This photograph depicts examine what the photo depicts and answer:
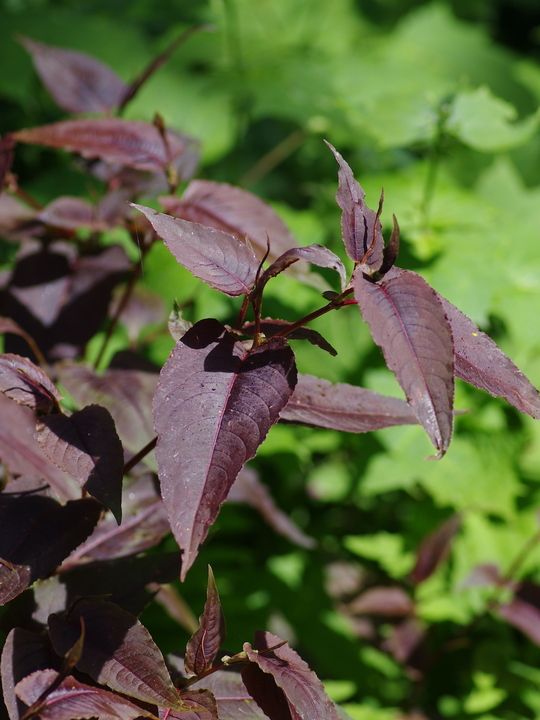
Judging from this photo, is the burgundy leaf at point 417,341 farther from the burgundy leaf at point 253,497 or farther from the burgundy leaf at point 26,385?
the burgundy leaf at point 253,497

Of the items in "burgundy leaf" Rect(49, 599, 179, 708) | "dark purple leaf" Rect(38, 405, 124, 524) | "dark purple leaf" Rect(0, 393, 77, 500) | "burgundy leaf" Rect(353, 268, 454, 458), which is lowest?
"dark purple leaf" Rect(0, 393, 77, 500)

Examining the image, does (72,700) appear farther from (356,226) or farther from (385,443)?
(385,443)

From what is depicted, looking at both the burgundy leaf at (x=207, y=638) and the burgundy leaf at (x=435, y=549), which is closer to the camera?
the burgundy leaf at (x=207, y=638)

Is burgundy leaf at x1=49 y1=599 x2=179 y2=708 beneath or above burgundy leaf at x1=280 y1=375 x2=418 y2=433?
beneath

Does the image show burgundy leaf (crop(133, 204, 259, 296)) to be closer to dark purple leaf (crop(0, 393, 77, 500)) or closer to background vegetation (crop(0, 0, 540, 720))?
dark purple leaf (crop(0, 393, 77, 500))

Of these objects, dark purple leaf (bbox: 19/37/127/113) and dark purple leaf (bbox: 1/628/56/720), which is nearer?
dark purple leaf (bbox: 1/628/56/720)

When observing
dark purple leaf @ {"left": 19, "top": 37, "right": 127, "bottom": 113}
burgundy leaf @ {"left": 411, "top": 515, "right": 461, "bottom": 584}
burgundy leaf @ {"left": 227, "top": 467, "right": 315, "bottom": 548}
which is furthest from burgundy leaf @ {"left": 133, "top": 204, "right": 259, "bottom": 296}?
burgundy leaf @ {"left": 411, "top": 515, "right": 461, "bottom": 584}

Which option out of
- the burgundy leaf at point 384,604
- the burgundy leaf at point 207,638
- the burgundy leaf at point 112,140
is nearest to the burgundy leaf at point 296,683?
the burgundy leaf at point 207,638
